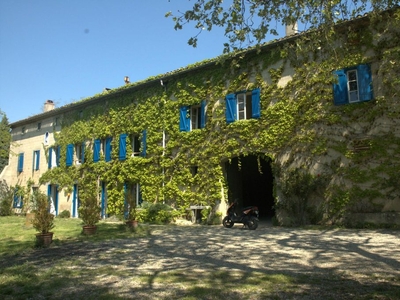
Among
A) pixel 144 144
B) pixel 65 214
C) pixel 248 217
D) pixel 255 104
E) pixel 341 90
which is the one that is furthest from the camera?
pixel 65 214

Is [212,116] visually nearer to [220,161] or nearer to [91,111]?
[220,161]

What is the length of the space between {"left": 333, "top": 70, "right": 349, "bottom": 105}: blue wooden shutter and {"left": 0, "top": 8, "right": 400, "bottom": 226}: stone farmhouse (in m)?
0.03

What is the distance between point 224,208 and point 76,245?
22.4 feet

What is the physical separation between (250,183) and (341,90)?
6975mm

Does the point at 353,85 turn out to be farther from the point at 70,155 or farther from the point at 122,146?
the point at 70,155

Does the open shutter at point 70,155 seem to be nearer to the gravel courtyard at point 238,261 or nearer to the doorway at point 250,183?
the doorway at point 250,183

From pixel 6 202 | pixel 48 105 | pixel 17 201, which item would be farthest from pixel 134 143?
pixel 48 105

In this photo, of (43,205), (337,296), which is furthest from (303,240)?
(43,205)

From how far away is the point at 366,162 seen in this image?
11016 mm

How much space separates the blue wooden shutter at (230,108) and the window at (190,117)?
56.8 inches

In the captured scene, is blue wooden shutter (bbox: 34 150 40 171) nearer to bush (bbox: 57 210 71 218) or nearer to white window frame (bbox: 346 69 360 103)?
bush (bbox: 57 210 71 218)

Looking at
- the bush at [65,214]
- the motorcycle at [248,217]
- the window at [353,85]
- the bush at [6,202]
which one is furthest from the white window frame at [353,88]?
the bush at [6,202]

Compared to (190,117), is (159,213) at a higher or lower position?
lower

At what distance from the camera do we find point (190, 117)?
15695 mm
